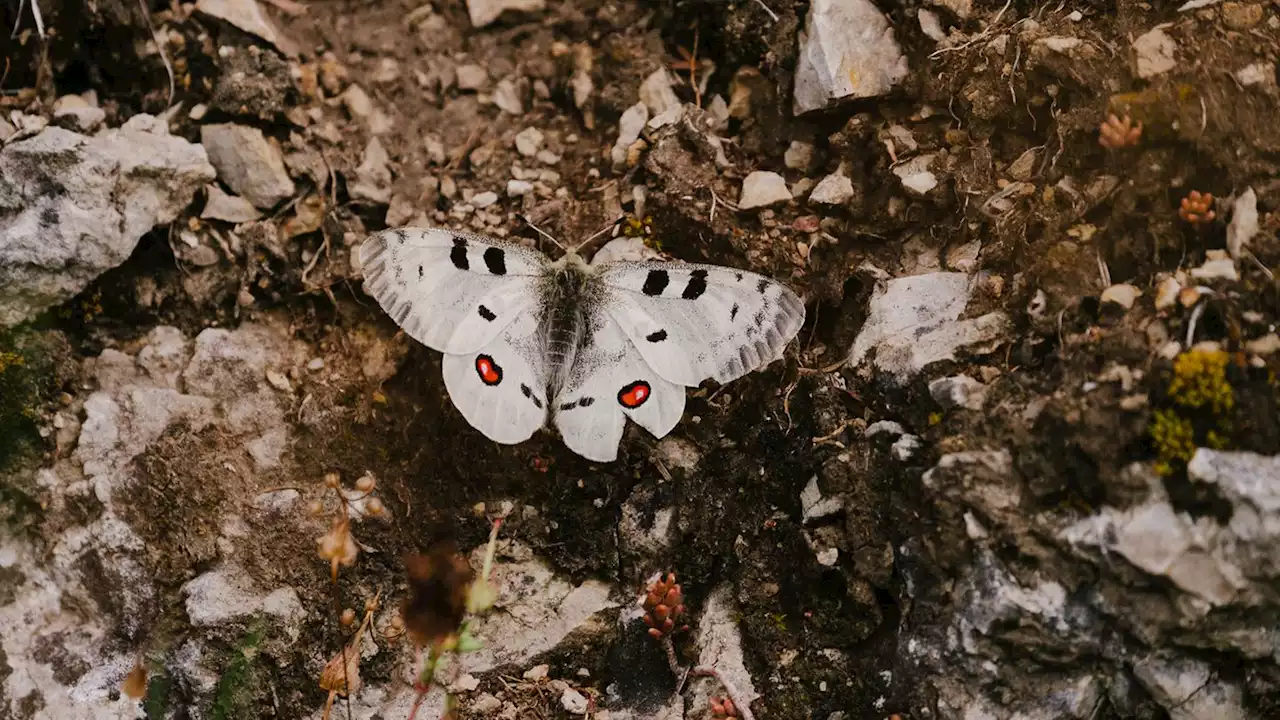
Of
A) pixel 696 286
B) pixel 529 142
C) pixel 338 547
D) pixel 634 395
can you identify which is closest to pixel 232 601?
pixel 338 547

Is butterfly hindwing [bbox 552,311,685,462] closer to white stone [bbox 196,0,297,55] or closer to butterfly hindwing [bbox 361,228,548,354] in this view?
butterfly hindwing [bbox 361,228,548,354]

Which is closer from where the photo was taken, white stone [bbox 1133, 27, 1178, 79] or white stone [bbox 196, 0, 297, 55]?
white stone [bbox 1133, 27, 1178, 79]

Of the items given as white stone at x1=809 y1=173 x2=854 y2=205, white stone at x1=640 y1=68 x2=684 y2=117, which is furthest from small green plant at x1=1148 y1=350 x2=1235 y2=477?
white stone at x1=640 y1=68 x2=684 y2=117

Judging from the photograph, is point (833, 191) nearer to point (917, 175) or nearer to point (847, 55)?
point (917, 175)

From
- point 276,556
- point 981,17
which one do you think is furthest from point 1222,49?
point 276,556

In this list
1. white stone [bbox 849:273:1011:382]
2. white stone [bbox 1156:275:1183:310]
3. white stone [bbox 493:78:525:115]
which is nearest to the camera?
white stone [bbox 1156:275:1183:310]

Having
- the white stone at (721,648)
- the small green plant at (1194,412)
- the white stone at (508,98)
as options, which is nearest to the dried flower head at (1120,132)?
the small green plant at (1194,412)
